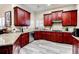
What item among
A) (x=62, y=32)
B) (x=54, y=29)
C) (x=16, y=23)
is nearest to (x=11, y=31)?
(x=16, y=23)

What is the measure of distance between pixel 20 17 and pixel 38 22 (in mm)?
694

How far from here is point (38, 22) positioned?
250cm

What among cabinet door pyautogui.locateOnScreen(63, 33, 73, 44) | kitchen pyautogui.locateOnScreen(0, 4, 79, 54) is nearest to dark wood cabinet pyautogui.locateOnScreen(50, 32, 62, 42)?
kitchen pyautogui.locateOnScreen(0, 4, 79, 54)

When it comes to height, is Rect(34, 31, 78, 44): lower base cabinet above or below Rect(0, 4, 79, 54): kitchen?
below

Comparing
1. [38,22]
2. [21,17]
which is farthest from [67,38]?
[21,17]

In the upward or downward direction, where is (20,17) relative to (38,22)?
upward

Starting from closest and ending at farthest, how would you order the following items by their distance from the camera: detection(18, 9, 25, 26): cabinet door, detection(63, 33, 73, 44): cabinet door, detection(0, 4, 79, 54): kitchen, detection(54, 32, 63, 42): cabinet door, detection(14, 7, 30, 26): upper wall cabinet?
detection(0, 4, 79, 54): kitchen, detection(14, 7, 30, 26): upper wall cabinet, detection(18, 9, 25, 26): cabinet door, detection(63, 33, 73, 44): cabinet door, detection(54, 32, 63, 42): cabinet door

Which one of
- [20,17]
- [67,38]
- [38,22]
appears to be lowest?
[67,38]

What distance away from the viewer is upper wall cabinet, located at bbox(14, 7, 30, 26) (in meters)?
2.58

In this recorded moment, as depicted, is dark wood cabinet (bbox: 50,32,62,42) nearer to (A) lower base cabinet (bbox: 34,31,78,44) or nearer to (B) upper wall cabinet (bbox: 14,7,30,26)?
(A) lower base cabinet (bbox: 34,31,78,44)

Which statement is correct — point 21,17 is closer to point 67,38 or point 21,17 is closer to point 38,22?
point 38,22

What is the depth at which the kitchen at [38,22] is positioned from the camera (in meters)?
2.03
